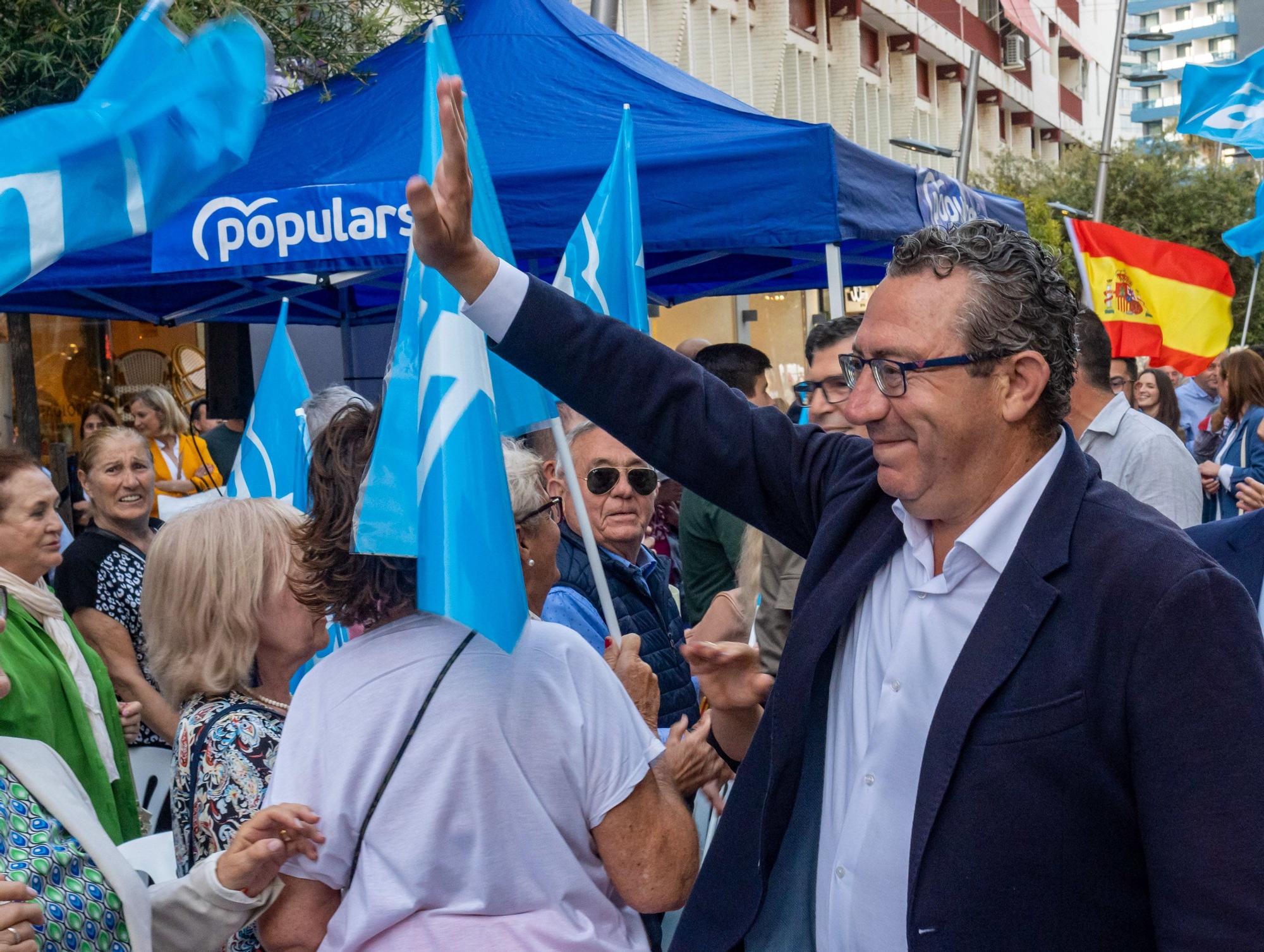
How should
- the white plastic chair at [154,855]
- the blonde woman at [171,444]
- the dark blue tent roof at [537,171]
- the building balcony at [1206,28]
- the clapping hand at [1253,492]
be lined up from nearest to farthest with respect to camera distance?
the white plastic chair at [154,855], the clapping hand at [1253,492], the dark blue tent roof at [537,171], the blonde woman at [171,444], the building balcony at [1206,28]

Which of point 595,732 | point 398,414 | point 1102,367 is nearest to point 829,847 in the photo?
point 595,732

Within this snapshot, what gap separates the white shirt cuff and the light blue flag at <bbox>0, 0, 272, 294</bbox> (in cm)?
99

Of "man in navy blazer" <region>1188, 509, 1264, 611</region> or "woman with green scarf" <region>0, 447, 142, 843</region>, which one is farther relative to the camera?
"woman with green scarf" <region>0, 447, 142, 843</region>

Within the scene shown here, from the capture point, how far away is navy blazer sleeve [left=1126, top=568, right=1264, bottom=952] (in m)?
1.81

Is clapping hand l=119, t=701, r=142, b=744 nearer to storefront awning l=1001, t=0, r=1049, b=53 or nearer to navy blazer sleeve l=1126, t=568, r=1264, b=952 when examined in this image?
navy blazer sleeve l=1126, t=568, r=1264, b=952

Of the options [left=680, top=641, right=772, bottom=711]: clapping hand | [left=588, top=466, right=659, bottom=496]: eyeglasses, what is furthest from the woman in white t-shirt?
[left=588, top=466, right=659, bottom=496]: eyeglasses

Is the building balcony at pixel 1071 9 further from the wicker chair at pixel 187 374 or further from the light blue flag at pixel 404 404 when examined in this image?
the light blue flag at pixel 404 404

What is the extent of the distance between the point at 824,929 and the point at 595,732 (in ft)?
1.62

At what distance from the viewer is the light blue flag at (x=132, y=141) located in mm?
2727

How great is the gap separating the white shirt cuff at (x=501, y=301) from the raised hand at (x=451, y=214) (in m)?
0.01

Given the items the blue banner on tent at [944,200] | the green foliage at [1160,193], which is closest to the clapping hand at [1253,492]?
the blue banner on tent at [944,200]

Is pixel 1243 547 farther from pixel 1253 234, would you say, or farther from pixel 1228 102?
pixel 1228 102

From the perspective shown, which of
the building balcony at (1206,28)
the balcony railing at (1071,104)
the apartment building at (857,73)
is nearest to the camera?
the apartment building at (857,73)

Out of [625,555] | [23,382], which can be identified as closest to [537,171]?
[625,555]
